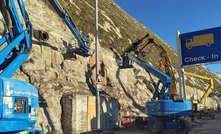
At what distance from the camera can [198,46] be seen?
89.6 feet

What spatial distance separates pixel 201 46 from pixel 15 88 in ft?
67.3

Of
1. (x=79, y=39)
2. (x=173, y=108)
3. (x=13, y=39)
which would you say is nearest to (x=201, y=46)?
(x=173, y=108)

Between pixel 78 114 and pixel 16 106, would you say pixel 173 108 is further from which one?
pixel 16 106

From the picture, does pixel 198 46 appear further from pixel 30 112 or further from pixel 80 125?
pixel 30 112

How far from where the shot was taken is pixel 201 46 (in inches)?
1067

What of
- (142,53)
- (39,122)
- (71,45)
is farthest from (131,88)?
(39,122)

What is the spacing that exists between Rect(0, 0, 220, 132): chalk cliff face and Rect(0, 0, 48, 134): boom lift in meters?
5.92

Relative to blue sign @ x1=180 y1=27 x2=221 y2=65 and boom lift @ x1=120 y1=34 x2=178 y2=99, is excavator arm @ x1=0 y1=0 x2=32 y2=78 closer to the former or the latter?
boom lift @ x1=120 y1=34 x2=178 y2=99

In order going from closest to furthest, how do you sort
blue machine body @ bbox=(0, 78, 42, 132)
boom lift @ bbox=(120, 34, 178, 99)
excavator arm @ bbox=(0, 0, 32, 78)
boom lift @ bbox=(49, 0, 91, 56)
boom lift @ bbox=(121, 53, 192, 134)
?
blue machine body @ bbox=(0, 78, 42, 132) < excavator arm @ bbox=(0, 0, 32, 78) < boom lift @ bbox=(121, 53, 192, 134) < boom lift @ bbox=(49, 0, 91, 56) < boom lift @ bbox=(120, 34, 178, 99)

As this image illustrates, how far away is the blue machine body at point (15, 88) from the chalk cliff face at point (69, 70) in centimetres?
591

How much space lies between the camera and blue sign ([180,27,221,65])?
2636 cm

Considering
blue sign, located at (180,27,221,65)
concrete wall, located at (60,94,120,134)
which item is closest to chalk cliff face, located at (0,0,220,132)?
concrete wall, located at (60,94,120,134)

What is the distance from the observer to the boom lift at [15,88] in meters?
9.93

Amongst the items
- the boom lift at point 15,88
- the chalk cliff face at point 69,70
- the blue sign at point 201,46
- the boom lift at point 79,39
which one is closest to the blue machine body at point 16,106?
the boom lift at point 15,88
